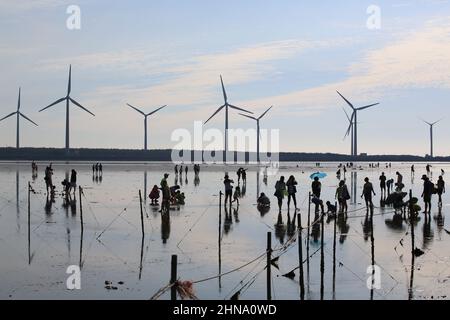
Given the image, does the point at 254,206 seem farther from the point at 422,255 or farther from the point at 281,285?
the point at 281,285

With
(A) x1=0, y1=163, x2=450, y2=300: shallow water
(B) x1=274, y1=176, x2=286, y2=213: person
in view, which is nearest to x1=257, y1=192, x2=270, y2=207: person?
(A) x1=0, y1=163, x2=450, y2=300: shallow water

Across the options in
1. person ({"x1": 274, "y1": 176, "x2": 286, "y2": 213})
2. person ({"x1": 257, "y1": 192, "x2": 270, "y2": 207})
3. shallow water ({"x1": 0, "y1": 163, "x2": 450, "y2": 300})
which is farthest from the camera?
person ({"x1": 257, "y1": 192, "x2": 270, "y2": 207})

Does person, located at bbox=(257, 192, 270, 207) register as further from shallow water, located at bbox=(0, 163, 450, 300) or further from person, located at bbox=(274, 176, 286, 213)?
person, located at bbox=(274, 176, 286, 213)

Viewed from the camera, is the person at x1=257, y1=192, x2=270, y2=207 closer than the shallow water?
No

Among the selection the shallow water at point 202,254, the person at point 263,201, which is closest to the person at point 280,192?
the shallow water at point 202,254

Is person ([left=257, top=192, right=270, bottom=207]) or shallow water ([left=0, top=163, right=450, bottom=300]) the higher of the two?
person ([left=257, top=192, right=270, bottom=207])

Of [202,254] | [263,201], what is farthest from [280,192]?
[202,254]

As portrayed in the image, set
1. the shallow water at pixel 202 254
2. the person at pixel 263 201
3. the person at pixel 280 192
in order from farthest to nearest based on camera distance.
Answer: the person at pixel 263 201
the person at pixel 280 192
the shallow water at pixel 202 254

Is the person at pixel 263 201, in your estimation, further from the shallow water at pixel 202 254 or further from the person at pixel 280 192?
the person at pixel 280 192

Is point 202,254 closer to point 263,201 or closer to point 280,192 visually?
point 280,192

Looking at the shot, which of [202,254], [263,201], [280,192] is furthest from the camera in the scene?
[263,201]

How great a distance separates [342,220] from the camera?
3547 centimetres

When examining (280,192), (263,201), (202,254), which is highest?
(280,192)
